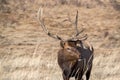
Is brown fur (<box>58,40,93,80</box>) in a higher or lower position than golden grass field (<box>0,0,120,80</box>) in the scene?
higher

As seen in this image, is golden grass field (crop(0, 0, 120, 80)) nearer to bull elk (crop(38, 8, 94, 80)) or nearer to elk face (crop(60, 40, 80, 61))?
bull elk (crop(38, 8, 94, 80))

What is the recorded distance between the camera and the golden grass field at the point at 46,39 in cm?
1102

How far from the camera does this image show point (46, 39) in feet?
48.1

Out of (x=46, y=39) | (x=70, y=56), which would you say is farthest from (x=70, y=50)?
(x=46, y=39)

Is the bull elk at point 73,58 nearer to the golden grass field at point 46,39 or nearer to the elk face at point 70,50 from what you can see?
the elk face at point 70,50

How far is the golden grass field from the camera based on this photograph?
11023mm

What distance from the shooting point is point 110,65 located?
11.8m

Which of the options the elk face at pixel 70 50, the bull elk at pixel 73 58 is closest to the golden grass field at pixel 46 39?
the bull elk at pixel 73 58

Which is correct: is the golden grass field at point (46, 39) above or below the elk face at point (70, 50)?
below

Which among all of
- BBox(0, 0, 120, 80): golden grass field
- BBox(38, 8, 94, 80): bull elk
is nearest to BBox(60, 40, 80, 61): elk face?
BBox(38, 8, 94, 80): bull elk

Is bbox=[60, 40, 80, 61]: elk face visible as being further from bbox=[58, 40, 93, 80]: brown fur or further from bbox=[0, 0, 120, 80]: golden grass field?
bbox=[0, 0, 120, 80]: golden grass field

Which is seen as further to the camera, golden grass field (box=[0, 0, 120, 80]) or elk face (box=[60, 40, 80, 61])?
golden grass field (box=[0, 0, 120, 80])

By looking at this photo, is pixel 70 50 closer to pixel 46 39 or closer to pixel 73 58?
pixel 73 58

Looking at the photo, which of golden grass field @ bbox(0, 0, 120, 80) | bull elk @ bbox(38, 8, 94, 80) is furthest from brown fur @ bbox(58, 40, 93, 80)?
golden grass field @ bbox(0, 0, 120, 80)
